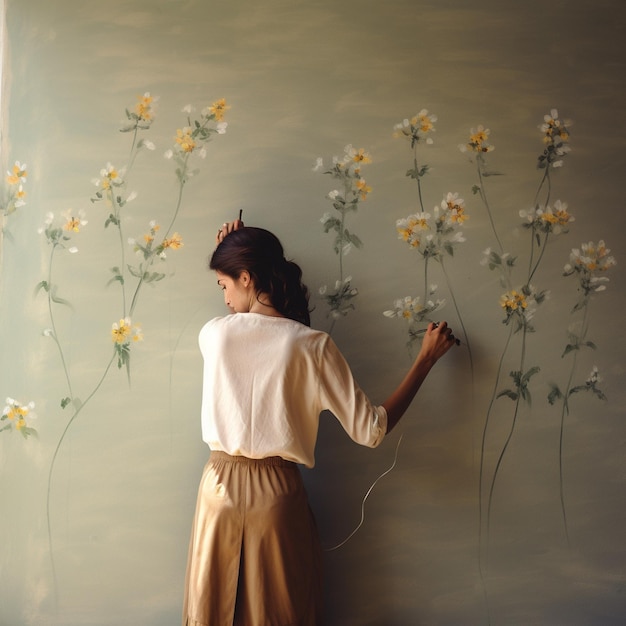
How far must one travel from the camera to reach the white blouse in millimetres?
1437

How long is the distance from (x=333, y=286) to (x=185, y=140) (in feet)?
1.86

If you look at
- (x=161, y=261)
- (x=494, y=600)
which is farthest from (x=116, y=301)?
(x=494, y=600)

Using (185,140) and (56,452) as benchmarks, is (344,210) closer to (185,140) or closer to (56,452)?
(185,140)

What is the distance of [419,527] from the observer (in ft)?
5.82

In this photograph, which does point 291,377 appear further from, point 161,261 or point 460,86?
point 460,86

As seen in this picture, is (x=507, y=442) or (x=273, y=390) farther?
(x=507, y=442)

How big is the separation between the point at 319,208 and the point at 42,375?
87 cm

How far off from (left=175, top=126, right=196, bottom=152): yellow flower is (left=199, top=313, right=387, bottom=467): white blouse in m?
0.56

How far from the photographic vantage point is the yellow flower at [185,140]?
1.80 metres

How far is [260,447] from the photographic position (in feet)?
4.70

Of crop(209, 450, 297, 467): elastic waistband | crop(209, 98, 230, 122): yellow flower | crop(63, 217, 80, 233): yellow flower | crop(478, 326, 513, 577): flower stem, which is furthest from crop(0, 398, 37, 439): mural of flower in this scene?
crop(478, 326, 513, 577): flower stem

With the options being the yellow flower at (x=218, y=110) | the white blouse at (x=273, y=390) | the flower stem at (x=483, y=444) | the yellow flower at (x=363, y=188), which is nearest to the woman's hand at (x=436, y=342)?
the flower stem at (x=483, y=444)

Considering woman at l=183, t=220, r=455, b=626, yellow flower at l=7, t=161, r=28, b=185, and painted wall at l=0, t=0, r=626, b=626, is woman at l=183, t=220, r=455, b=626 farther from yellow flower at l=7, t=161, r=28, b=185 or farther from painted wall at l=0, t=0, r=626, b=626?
yellow flower at l=7, t=161, r=28, b=185

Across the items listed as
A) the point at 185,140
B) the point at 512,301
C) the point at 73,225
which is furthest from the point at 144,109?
the point at 512,301
